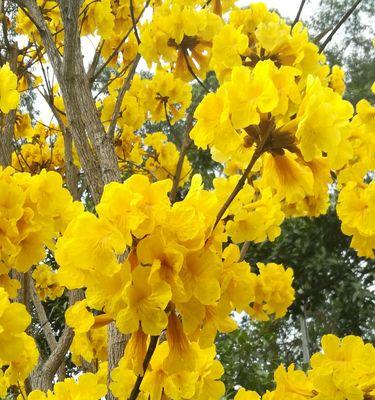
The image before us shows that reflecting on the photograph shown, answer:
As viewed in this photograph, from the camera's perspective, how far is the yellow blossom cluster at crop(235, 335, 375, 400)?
1.09 meters

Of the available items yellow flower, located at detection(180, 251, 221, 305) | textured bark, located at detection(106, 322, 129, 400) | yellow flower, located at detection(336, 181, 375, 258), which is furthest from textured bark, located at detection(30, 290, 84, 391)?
yellow flower, located at detection(180, 251, 221, 305)

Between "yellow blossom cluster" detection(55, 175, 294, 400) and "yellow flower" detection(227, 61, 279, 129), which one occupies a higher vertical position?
"yellow flower" detection(227, 61, 279, 129)

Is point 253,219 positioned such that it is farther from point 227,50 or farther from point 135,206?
point 227,50

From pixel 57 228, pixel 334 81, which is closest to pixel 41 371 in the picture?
pixel 57 228

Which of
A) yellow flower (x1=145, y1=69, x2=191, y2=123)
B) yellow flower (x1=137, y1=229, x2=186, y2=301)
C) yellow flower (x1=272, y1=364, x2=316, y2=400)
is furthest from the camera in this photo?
yellow flower (x1=145, y1=69, x2=191, y2=123)

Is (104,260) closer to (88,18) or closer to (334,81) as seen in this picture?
(88,18)

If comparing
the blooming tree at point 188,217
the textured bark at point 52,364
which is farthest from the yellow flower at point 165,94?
the textured bark at point 52,364

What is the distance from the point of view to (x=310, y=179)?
3.25 ft

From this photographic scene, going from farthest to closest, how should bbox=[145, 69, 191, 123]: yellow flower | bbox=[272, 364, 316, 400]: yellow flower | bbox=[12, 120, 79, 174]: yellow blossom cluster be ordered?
bbox=[12, 120, 79, 174]: yellow blossom cluster → bbox=[145, 69, 191, 123]: yellow flower → bbox=[272, 364, 316, 400]: yellow flower

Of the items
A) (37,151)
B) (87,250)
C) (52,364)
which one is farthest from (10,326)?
(37,151)

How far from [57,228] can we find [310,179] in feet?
1.44

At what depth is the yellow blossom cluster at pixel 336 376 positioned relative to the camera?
109 centimetres

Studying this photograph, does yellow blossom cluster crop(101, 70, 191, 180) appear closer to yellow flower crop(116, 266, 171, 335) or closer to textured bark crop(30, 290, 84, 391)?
textured bark crop(30, 290, 84, 391)

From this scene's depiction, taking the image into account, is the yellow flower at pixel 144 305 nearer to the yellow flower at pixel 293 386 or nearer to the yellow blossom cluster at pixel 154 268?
the yellow blossom cluster at pixel 154 268
